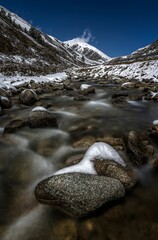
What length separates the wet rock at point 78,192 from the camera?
443cm

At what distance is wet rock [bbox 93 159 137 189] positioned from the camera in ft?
17.6

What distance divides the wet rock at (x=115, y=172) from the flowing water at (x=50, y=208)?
0.89 feet

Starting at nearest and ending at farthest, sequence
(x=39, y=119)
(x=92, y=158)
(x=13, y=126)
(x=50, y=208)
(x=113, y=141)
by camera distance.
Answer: (x=50, y=208)
(x=92, y=158)
(x=113, y=141)
(x=13, y=126)
(x=39, y=119)

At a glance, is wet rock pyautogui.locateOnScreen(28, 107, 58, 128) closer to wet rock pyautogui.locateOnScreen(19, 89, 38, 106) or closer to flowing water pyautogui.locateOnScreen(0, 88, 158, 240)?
flowing water pyautogui.locateOnScreen(0, 88, 158, 240)

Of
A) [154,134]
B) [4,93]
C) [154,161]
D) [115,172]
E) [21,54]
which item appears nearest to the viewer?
[115,172]

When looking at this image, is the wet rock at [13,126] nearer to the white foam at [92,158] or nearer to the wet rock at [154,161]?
the white foam at [92,158]

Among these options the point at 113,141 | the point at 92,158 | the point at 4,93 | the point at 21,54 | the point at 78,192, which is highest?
the point at 21,54

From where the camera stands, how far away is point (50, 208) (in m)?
4.77

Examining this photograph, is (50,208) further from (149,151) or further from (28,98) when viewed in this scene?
(28,98)

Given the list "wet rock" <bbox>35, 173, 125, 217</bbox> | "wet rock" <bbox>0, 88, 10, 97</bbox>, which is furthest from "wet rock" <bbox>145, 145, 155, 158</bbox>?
"wet rock" <bbox>0, 88, 10, 97</bbox>

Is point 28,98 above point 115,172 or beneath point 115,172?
above

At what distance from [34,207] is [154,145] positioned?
487cm

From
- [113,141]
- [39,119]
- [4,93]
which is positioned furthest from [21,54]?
[113,141]

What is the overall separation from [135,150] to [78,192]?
2913 mm
